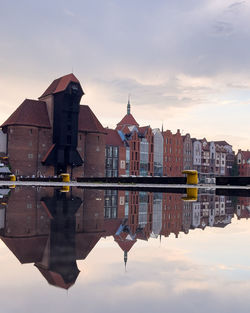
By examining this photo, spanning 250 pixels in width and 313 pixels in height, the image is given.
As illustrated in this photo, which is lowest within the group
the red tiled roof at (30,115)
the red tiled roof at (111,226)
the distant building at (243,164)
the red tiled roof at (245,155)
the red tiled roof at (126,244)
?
the red tiled roof at (111,226)

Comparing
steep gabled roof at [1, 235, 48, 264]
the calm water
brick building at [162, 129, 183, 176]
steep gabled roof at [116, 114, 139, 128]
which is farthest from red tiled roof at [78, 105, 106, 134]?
steep gabled roof at [1, 235, 48, 264]

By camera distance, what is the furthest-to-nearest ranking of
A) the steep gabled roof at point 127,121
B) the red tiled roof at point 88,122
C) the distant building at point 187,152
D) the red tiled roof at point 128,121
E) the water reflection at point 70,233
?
the distant building at point 187,152
the red tiled roof at point 128,121
the steep gabled roof at point 127,121
the red tiled roof at point 88,122
the water reflection at point 70,233

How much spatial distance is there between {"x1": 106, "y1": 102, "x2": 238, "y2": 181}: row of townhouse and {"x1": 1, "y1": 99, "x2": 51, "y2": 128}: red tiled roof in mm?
20584

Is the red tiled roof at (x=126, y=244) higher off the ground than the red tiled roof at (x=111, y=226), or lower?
higher

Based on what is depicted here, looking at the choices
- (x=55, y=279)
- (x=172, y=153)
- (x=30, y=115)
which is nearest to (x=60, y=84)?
(x=30, y=115)

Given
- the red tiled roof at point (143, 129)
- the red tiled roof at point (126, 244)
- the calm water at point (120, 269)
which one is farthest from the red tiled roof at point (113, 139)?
the red tiled roof at point (126, 244)

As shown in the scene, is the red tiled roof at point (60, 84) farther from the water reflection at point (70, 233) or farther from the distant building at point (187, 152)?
the water reflection at point (70, 233)

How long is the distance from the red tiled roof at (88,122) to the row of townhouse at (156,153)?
10.7 m

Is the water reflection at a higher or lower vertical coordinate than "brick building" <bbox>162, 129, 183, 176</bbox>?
lower

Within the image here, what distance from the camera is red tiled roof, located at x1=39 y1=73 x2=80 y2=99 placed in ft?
254

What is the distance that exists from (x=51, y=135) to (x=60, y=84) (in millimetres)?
10382

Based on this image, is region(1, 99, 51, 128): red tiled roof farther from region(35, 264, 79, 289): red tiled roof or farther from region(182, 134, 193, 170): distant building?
region(35, 264, 79, 289): red tiled roof

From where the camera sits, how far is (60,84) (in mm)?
79375

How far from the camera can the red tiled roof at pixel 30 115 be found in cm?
7806
